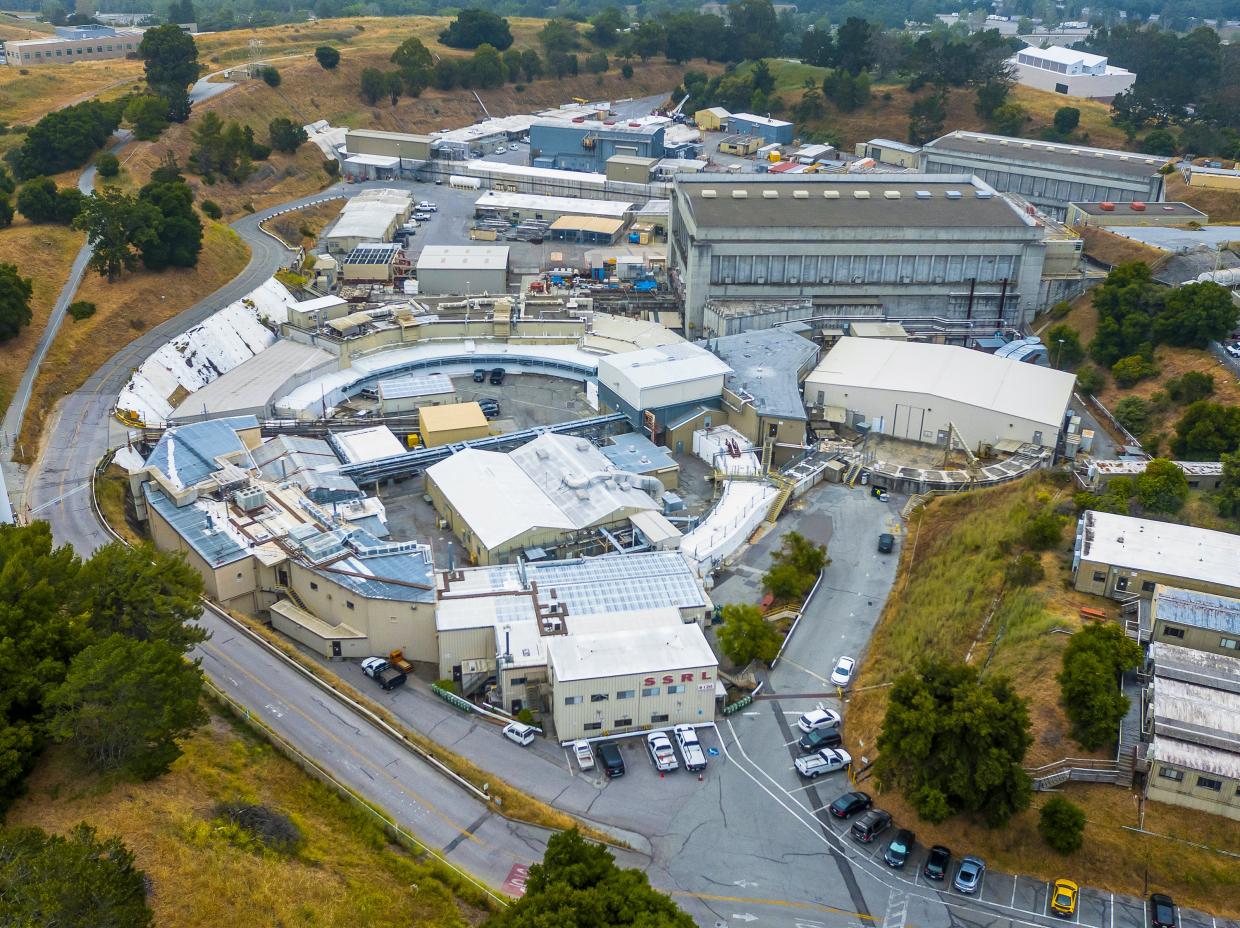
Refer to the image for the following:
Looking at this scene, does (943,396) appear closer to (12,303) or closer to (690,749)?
(690,749)

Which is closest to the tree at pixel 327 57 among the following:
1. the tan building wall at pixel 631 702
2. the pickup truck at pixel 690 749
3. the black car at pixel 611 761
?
the tan building wall at pixel 631 702

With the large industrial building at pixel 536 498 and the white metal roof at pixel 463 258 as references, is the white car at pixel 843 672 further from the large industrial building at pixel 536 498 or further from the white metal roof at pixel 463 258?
the white metal roof at pixel 463 258

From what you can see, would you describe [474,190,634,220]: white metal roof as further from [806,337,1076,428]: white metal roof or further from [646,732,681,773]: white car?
[646,732,681,773]: white car

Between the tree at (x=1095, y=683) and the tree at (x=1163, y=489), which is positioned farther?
the tree at (x=1163, y=489)

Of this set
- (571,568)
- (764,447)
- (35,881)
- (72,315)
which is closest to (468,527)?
(571,568)

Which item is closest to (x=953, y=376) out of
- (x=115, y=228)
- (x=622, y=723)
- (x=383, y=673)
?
(x=622, y=723)

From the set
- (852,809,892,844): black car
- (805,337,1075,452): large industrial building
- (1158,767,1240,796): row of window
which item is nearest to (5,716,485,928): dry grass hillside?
(852,809,892,844): black car

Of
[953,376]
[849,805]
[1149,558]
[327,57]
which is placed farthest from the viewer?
[327,57]
